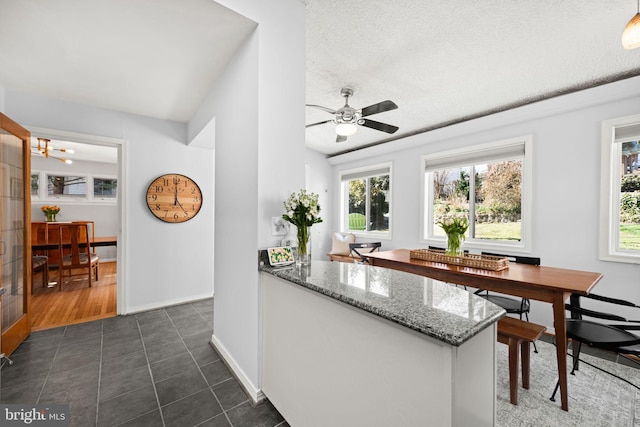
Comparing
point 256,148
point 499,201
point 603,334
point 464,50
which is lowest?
point 603,334

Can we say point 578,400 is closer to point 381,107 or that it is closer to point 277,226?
point 277,226

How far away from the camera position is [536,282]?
1.79m

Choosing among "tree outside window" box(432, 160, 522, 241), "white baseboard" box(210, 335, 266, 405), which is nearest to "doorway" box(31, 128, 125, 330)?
"white baseboard" box(210, 335, 266, 405)

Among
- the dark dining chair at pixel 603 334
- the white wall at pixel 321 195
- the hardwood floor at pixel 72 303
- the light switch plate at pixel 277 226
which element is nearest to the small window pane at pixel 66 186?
the hardwood floor at pixel 72 303

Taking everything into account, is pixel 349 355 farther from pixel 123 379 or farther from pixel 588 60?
pixel 588 60

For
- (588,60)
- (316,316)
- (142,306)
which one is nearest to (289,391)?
(316,316)

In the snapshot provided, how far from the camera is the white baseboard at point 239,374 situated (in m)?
1.66

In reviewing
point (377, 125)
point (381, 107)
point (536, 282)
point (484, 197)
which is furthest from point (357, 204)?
point (536, 282)

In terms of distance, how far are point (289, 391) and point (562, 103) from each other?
3.68 m

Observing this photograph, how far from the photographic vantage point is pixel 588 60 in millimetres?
2166

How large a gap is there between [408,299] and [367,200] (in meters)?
4.48

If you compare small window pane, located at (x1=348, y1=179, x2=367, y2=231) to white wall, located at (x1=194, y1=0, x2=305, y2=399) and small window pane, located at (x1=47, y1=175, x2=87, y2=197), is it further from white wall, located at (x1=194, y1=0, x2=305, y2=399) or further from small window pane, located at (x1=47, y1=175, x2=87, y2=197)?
small window pane, located at (x1=47, y1=175, x2=87, y2=197)

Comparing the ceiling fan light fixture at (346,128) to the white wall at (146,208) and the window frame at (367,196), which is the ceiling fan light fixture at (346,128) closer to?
the white wall at (146,208)

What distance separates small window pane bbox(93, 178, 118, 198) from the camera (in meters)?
6.16
